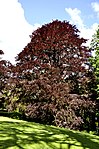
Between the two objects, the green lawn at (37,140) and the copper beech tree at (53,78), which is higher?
the copper beech tree at (53,78)

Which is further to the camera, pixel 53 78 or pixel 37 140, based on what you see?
pixel 53 78

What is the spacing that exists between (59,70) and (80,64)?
1.97m

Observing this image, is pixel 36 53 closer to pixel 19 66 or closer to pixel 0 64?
pixel 19 66

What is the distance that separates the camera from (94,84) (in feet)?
82.6

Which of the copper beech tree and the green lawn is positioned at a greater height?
the copper beech tree

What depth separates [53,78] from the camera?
69.3 ft

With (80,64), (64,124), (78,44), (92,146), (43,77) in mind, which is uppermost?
(78,44)

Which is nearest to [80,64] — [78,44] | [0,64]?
[78,44]

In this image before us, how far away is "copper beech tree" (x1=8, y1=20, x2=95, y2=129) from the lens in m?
20.6

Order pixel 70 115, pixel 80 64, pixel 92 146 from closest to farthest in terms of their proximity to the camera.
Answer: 1. pixel 92 146
2. pixel 70 115
3. pixel 80 64

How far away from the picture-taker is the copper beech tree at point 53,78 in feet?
67.6

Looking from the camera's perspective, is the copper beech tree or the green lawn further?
the copper beech tree

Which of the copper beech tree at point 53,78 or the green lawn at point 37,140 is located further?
the copper beech tree at point 53,78

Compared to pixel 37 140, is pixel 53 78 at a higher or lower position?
higher
